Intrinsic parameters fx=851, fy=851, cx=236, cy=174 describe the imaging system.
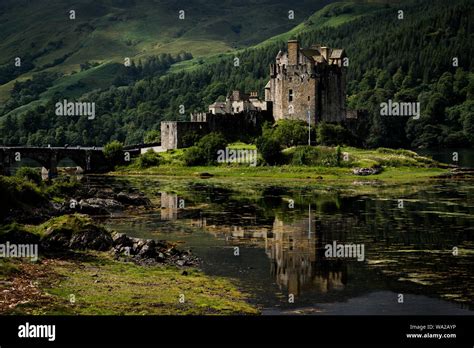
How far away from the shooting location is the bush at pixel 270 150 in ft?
384

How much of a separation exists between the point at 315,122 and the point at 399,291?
8634cm

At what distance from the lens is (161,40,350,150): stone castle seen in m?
127

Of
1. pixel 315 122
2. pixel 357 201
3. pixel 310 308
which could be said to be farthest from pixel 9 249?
pixel 315 122

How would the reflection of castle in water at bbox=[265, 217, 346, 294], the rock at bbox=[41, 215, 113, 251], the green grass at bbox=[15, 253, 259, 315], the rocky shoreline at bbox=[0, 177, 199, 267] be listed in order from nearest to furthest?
the green grass at bbox=[15, 253, 259, 315], the reflection of castle in water at bbox=[265, 217, 346, 294], the rocky shoreline at bbox=[0, 177, 199, 267], the rock at bbox=[41, 215, 113, 251]

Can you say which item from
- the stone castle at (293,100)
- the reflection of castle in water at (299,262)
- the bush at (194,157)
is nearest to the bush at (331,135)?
the stone castle at (293,100)

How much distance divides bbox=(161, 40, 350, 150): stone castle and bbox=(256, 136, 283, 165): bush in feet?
25.4

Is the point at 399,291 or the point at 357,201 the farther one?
the point at 357,201

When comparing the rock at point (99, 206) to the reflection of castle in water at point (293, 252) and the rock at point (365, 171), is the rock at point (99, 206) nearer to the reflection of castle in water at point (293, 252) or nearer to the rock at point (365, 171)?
the reflection of castle in water at point (293, 252)

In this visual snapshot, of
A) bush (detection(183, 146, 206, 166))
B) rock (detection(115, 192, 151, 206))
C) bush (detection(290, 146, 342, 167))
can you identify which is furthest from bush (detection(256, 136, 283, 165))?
rock (detection(115, 192, 151, 206))

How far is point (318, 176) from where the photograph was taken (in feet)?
358

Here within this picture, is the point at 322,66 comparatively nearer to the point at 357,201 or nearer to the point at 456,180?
the point at 456,180

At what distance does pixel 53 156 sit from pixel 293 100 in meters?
36.9

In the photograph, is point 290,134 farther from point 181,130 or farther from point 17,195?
point 17,195

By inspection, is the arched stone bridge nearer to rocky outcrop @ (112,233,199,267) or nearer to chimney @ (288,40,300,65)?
chimney @ (288,40,300,65)
